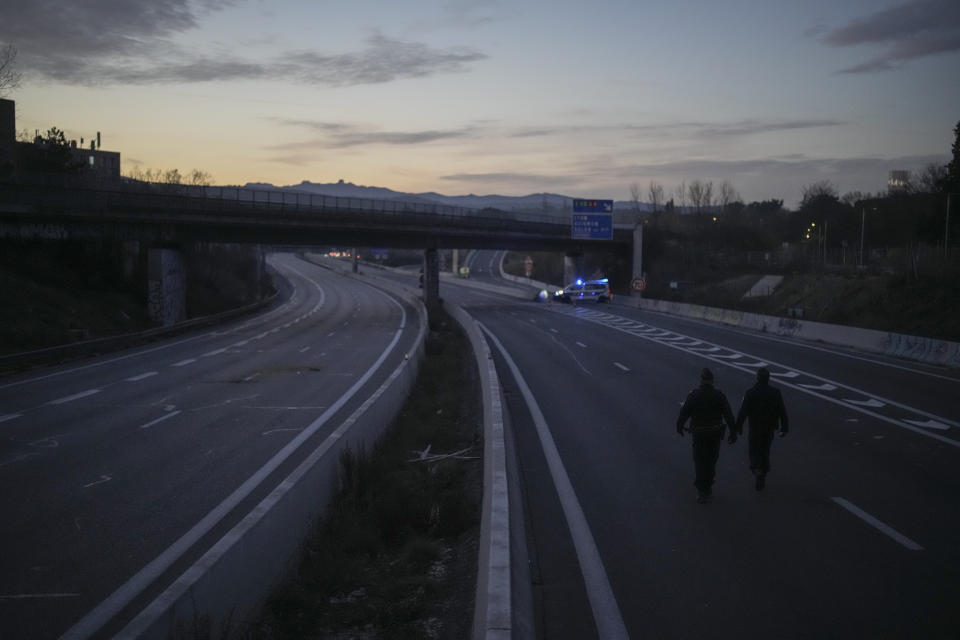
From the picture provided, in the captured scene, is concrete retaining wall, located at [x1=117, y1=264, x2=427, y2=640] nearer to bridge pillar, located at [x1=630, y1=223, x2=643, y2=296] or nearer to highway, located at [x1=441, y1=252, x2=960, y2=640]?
highway, located at [x1=441, y1=252, x2=960, y2=640]

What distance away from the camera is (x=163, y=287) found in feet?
158

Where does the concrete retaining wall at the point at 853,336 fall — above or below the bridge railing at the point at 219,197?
below

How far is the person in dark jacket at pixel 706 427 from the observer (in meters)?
10.7

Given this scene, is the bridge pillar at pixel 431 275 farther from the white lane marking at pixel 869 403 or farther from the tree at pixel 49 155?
the white lane marking at pixel 869 403

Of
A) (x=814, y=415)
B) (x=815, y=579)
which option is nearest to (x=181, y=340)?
(x=814, y=415)

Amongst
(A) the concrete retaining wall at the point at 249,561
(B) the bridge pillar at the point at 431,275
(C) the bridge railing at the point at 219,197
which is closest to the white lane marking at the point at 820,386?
(A) the concrete retaining wall at the point at 249,561

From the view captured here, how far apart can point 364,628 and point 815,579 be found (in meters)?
4.12

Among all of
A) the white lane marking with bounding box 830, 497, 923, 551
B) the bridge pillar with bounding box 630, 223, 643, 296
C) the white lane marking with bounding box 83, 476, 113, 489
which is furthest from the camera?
the bridge pillar with bounding box 630, 223, 643, 296

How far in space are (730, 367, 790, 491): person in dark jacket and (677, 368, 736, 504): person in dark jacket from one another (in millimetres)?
417

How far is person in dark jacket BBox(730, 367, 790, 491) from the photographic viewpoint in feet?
36.6

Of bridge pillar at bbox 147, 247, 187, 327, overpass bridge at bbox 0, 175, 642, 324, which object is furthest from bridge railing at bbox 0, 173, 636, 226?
bridge pillar at bbox 147, 247, 187, 327

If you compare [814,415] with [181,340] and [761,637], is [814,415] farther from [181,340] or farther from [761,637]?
[181,340]

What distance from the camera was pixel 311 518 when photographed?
9.93m

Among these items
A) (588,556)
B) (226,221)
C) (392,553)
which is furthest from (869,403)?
(226,221)
